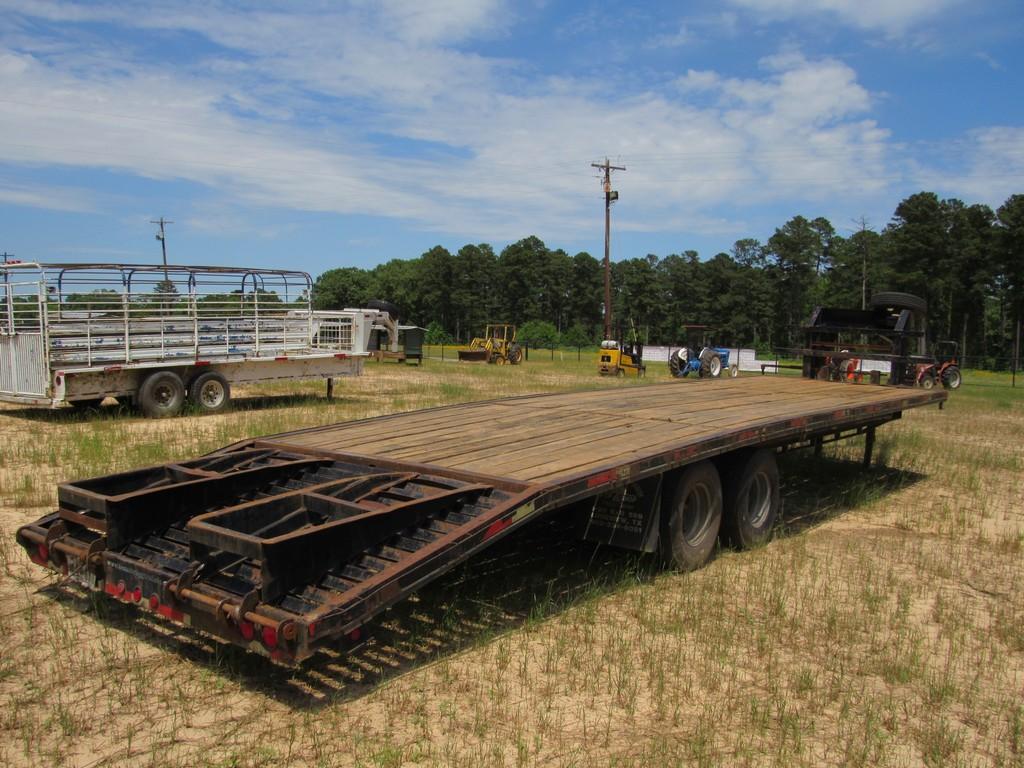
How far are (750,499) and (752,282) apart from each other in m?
75.4

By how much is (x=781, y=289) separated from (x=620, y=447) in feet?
253

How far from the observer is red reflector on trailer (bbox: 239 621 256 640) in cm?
358

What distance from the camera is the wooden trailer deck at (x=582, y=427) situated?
17.6 ft

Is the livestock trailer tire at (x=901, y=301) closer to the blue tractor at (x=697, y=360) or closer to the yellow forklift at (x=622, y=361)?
the blue tractor at (x=697, y=360)

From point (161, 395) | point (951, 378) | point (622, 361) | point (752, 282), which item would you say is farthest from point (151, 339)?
point (752, 282)

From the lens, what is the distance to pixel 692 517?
6105 mm

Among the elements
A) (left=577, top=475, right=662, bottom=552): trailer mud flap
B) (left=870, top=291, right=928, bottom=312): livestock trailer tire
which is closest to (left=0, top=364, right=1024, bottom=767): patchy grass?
(left=577, top=475, right=662, bottom=552): trailer mud flap

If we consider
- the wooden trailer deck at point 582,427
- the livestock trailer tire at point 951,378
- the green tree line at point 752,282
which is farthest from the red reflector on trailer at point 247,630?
the green tree line at point 752,282

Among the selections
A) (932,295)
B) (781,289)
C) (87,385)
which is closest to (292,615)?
(87,385)

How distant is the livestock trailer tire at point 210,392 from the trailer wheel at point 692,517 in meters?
10.4

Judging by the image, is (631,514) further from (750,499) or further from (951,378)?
(951,378)

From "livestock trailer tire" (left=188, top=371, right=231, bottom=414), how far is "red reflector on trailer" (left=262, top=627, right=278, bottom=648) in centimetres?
1146

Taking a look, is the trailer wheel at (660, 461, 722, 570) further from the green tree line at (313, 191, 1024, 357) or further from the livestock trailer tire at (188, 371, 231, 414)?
the green tree line at (313, 191, 1024, 357)

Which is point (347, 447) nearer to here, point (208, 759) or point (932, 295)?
point (208, 759)
